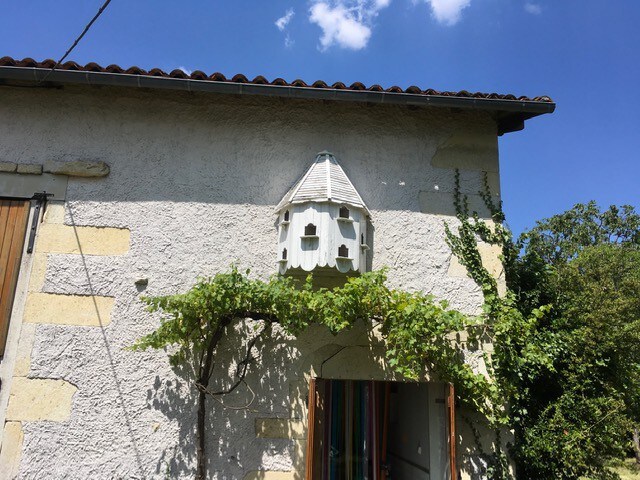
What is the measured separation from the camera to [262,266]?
4.17 meters

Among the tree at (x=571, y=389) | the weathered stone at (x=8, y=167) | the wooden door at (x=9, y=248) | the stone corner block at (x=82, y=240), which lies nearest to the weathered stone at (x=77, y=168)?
the weathered stone at (x=8, y=167)

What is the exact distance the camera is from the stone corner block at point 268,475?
3689 mm

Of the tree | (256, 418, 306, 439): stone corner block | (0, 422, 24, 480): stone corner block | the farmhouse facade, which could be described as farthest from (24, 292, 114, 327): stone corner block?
the tree

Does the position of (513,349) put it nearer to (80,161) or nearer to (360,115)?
(360,115)

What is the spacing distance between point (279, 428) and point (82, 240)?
257cm

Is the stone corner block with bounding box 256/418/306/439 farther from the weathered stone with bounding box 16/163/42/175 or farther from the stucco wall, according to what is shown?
the weathered stone with bounding box 16/163/42/175

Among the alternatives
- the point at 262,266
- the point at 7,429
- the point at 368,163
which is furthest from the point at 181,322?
the point at 368,163

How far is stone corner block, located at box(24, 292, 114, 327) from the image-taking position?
386 cm

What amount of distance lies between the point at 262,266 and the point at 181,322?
0.95 meters

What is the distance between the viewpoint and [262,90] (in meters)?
4.18

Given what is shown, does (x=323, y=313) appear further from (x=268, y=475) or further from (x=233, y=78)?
(x=233, y=78)

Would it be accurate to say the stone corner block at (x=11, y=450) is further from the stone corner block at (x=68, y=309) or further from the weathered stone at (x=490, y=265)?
the weathered stone at (x=490, y=265)

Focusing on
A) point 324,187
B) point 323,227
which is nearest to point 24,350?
point 323,227

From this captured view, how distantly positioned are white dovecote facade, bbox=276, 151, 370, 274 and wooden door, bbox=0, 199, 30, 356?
8.01 ft
